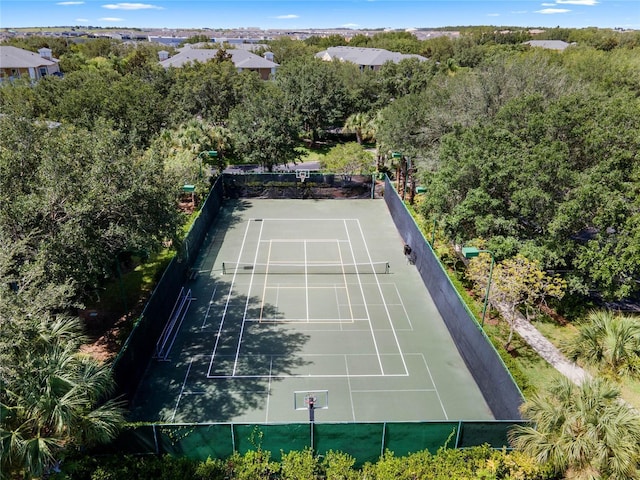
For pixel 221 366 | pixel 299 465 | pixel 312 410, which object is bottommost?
pixel 221 366

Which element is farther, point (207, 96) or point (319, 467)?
point (207, 96)

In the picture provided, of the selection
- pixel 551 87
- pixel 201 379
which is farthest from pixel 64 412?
pixel 551 87

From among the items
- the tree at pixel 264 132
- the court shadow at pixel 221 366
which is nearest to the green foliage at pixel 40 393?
the court shadow at pixel 221 366

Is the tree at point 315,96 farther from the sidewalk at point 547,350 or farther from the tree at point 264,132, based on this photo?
the sidewalk at point 547,350

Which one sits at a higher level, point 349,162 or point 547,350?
point 349,162

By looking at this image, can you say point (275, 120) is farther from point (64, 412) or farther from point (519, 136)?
point (64, 412)

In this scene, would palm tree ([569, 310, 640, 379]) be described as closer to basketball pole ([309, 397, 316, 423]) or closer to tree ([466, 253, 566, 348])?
tree ([466, 253, 566, 348])

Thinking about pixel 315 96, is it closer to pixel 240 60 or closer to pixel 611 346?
pixel 611 346

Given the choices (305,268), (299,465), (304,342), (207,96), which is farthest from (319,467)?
(207,96)
